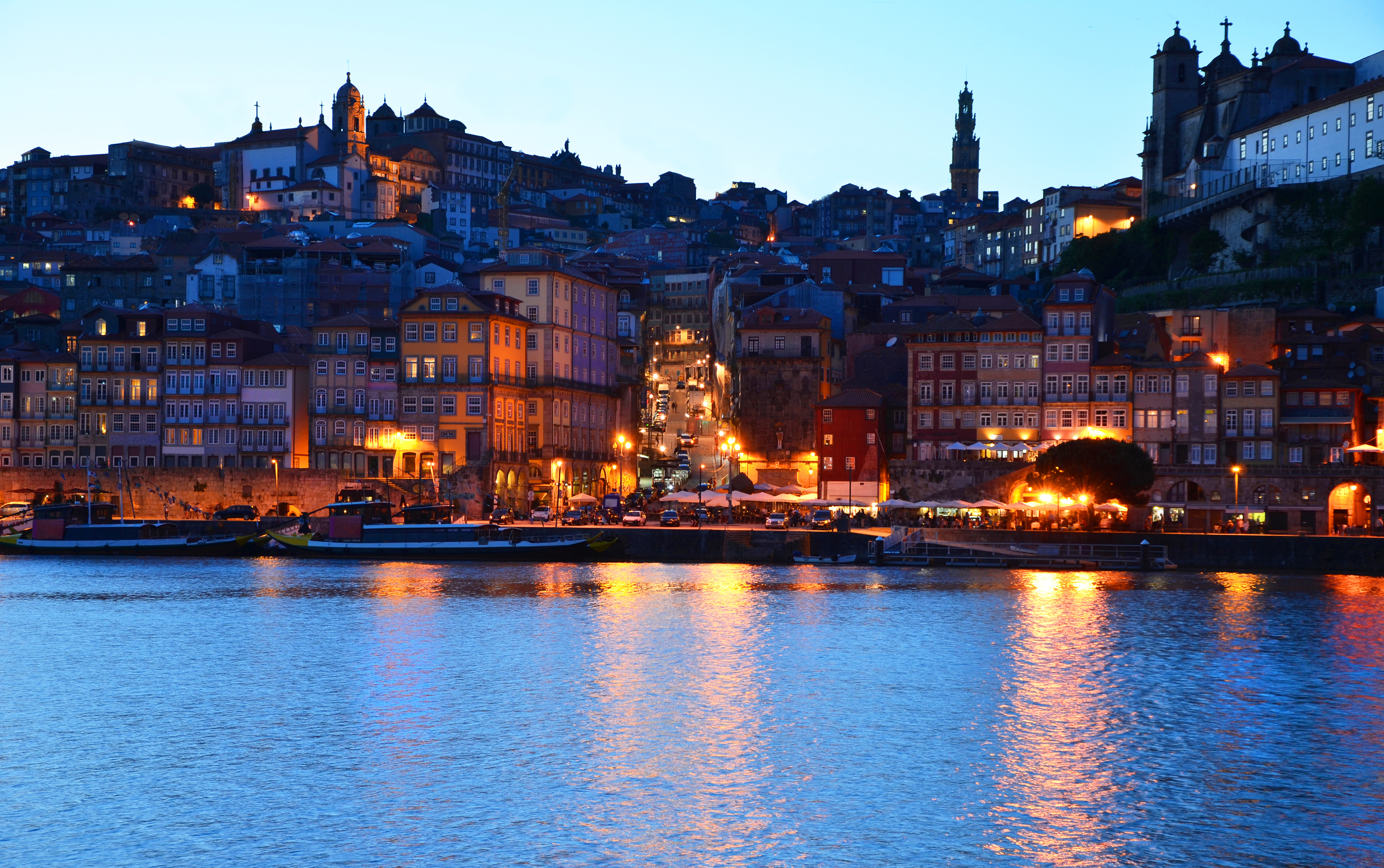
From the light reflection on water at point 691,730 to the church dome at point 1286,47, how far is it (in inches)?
3100

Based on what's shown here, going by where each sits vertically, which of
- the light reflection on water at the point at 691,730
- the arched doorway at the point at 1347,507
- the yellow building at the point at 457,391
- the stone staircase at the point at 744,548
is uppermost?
the yellow building at the point at 457,391

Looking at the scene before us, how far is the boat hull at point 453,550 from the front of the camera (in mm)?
75688

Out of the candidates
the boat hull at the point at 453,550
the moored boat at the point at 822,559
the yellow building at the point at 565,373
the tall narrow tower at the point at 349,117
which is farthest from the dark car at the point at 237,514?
the tall narrow tower at the point at 349,117

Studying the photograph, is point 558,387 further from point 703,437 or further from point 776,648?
point 776,648

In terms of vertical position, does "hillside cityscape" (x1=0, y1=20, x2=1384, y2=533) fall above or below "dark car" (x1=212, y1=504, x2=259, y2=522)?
above

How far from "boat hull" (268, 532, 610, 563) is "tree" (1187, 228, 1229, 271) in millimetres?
51818

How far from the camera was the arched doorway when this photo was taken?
7919cm

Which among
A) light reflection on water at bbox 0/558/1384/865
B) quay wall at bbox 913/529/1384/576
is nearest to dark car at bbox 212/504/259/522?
light reflection on water at bbox 0/558/1384/865

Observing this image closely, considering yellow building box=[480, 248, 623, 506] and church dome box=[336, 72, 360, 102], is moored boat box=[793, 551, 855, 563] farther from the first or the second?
church dome box=[336, 72, 360, 102]

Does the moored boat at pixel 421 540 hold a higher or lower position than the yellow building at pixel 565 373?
lower

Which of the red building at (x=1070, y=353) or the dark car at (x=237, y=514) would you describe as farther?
the red building at (x=1070, y=353)

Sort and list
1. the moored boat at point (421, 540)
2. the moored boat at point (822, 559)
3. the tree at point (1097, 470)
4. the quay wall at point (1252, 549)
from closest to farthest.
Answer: the quay wall at point (1252, 549)
the moored boat at point (822, 559)
the tree at point (1097, 470)
the moored boat at point (421, 540)

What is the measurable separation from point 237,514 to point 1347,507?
57.1m

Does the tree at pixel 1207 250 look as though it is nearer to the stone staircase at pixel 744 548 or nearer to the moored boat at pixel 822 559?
the moored boat at pixel 822 559
